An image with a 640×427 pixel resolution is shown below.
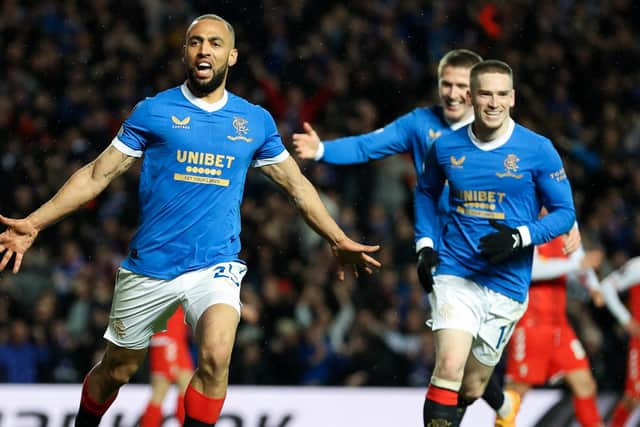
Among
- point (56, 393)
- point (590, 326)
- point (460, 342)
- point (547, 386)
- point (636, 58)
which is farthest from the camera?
point (636, 58)

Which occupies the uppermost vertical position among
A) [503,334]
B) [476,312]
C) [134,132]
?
[134,132]

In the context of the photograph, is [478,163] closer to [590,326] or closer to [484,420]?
[484,420]

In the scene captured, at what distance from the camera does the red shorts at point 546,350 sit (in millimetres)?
9445

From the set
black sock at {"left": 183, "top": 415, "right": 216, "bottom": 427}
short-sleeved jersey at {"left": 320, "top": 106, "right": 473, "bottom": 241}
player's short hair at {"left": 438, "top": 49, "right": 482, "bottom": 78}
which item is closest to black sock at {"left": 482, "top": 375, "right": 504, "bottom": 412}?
short-sleeved jersey at {"left": 320, "top": 106, "right": 473, "bottom": 241}

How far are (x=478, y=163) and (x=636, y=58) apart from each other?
35.2 feet

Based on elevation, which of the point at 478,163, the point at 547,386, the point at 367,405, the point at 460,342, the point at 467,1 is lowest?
the point at 547,386

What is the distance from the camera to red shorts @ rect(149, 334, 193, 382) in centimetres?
1022

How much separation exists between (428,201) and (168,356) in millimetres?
3785

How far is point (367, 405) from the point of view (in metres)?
9.94

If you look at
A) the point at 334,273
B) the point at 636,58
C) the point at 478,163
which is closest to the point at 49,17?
the point at 334,273

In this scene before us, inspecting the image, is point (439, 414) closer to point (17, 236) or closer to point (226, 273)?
point (226, 273)

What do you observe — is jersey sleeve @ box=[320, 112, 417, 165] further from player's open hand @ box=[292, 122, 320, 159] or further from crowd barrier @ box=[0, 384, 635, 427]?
crowd barrier @ box=[0, 384, 635, 427]

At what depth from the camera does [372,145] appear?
26.8 feet

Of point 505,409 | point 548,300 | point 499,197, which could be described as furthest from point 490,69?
point 548,300
